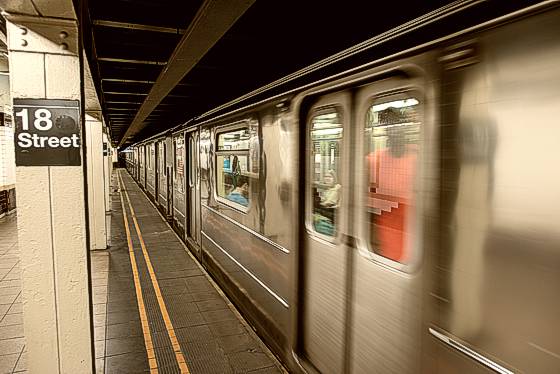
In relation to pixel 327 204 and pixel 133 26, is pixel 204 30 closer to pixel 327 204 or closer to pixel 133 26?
pixel 133 26

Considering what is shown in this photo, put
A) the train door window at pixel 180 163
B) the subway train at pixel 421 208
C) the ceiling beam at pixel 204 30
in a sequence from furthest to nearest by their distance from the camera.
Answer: the train door window at pixel 180 163, the ceiling beam at pixel 204 30, the subway train at pixel 421 208

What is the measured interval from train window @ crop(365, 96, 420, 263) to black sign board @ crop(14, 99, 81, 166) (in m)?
1.75

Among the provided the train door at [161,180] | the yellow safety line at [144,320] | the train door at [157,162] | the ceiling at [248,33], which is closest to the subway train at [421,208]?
the ceiling at [248,33]

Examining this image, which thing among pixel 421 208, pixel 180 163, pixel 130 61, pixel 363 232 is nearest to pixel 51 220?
pixel 363 232

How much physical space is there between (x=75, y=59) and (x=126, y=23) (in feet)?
5.87

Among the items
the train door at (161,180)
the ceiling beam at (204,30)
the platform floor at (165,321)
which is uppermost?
the ceiling beam at (204,30)

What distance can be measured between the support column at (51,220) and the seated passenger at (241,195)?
2003 millimetres

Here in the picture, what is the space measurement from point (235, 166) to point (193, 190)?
291 cm

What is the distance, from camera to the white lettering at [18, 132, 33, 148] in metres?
2.41

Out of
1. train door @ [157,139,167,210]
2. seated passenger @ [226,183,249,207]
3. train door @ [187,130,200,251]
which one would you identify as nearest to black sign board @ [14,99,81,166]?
seated passenger @ [226,183,249,207]

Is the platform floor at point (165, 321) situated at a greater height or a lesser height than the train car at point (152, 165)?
lesser

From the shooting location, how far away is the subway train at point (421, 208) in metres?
1.36

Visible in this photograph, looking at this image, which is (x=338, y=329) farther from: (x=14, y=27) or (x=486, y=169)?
(x=14, y=27)

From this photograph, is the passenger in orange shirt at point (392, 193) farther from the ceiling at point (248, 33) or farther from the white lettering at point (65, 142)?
the white lettering at point (65, 142)
